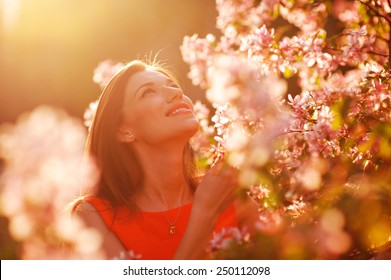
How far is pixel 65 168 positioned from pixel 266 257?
112 inches

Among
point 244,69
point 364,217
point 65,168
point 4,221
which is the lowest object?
point 4,221

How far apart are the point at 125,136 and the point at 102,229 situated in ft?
1.89

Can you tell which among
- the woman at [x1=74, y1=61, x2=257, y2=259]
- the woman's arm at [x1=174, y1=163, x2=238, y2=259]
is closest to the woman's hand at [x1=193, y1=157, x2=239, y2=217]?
the woman's arm at [x1=174, y1=163, x2=238, y2=259]

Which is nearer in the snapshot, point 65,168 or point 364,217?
point 364,217

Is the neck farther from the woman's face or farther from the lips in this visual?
the lips

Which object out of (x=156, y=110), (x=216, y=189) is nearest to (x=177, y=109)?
(x=156, y=110)

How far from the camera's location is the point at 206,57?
14.0 ft

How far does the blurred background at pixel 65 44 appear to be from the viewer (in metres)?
7.75

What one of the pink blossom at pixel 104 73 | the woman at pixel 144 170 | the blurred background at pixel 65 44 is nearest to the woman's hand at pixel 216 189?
the woman at pixel 144 170

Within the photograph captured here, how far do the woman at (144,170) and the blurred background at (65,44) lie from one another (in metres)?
4.53

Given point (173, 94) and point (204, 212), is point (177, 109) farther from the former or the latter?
point (204, 212)

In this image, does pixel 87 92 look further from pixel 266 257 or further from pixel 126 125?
pixel 266 257

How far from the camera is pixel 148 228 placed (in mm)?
2922
